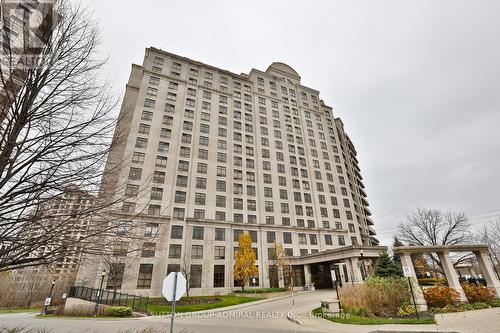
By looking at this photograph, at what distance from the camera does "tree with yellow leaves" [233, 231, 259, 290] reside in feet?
117

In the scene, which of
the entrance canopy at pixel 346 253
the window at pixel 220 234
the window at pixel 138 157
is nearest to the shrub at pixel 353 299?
the entrance canopy at pixel 346 253

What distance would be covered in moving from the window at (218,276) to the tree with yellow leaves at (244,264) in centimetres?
222

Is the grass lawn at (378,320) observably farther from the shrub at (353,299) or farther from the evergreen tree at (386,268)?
the evergreen tree at (386,268)

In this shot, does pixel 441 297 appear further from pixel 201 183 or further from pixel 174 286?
pixel 201 183

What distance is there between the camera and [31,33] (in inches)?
226

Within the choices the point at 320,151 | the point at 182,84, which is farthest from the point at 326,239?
the point at 182,84

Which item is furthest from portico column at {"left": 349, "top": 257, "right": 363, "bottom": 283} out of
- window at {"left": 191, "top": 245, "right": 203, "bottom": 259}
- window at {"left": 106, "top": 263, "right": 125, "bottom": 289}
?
window at {"left": 106, "top": 263, "right": 125, "bottom": 289}

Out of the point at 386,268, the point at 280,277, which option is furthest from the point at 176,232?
the point at 386,268

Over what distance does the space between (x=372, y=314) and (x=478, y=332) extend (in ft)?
19.5

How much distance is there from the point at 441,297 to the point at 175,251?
3214 cm

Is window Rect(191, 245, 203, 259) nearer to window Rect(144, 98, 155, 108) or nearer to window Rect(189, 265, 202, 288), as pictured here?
window Rect(189, 265, 202, 288)

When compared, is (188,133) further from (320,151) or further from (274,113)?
(320,151)

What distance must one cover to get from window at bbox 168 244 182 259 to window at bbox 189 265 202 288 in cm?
288

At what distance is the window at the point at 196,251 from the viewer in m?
37.9
